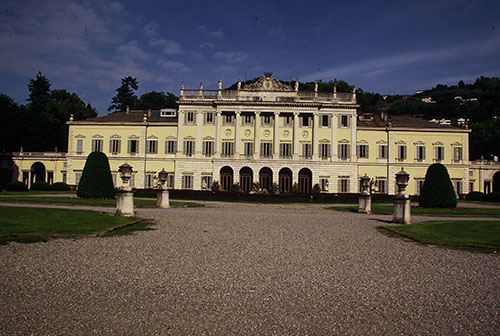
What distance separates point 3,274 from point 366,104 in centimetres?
9863

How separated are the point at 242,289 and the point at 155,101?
300ft

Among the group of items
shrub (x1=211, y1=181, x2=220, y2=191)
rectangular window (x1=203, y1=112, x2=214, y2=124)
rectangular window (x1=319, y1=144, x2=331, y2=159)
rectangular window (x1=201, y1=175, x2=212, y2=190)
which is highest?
rectangular window (x1=203, y1=112, x2=214, y2=124)

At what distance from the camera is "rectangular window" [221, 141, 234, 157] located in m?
48.4

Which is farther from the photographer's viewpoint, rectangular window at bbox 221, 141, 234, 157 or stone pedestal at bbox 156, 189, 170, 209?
rectangular window at bbox 221, 141, 234, 157

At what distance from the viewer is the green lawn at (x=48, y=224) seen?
425 inches

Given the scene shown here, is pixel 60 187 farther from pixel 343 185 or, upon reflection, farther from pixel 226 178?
pixel 343 185

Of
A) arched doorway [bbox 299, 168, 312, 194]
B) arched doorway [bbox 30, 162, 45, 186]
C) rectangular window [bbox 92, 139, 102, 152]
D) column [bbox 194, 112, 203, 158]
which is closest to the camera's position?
arched doorway [bbox 299, 168, 312, 194]

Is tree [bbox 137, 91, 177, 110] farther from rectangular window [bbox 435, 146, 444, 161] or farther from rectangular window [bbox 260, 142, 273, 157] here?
rectangular window [bbox 435, 146, 444, 161]

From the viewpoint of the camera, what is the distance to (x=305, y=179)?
47.9 meters

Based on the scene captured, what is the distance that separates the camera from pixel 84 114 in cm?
7238

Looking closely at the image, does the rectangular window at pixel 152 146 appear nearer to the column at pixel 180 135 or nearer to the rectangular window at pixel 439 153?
the column at pixel 180 135

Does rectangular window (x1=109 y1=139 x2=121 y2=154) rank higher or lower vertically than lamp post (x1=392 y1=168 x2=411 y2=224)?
higher

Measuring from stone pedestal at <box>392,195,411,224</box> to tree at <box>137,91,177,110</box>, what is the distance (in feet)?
Answer: 259

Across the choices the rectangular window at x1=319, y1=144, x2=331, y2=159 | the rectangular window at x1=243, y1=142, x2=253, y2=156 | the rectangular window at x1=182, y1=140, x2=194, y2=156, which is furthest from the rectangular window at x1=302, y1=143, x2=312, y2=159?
the rectangular window at x1=182, y1=140, x2=194, y2=156
